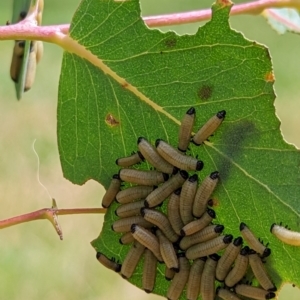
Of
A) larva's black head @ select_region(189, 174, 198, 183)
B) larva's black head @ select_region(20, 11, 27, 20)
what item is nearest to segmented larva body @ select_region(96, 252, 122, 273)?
larva's black head @ select_region(189, 174, 198, 183)

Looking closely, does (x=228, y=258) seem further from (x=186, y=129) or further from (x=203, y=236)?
(x=186, y=129)

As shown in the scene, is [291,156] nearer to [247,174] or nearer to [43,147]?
[247,174]

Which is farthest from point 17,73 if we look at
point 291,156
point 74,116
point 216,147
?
point 291,156

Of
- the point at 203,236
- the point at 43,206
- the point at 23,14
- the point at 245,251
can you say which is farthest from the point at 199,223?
the point at 43,206

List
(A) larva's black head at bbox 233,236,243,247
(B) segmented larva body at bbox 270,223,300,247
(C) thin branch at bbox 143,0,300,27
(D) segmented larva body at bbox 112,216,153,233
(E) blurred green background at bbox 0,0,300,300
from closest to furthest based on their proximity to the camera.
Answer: (B) segmented larva body at bbox 270,223,300,247 < (A) larva's black head at bbox 233,236,243,247 < (D) segmented larva body at bbox 112,216,153,233 < (C) thin branch at bbox 143,0,300,27 < (E) blurred green background at bbox 0,0,300,300

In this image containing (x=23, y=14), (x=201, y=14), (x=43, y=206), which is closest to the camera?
(x=201, y=14)

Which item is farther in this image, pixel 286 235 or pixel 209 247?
pixel 209 247

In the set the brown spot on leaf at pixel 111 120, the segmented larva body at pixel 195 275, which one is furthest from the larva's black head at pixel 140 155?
the segmented larva body at pixel 195 275

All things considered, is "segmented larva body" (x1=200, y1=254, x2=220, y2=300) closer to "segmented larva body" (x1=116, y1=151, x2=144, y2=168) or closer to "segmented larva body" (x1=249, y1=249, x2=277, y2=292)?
"segmented larva body" (x1=249, y1=249, x2=277, y2=292)
